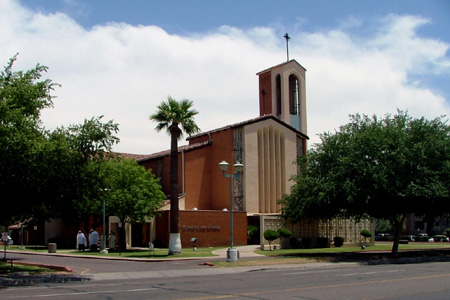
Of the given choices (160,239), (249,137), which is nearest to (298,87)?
(249,137)

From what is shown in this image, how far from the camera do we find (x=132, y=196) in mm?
37969

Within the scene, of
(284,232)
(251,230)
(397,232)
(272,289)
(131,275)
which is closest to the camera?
(272,289)

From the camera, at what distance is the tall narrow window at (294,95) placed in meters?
57.3

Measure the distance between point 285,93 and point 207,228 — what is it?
19605 millimetres

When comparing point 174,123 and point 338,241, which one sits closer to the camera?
point 174,123

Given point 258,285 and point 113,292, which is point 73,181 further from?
point 258,285

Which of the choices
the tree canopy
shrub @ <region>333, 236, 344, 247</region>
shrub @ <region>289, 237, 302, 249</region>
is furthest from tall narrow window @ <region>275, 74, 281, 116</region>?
the tree canopy

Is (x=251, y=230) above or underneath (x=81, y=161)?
underneath

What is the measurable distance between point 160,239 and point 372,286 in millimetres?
30082

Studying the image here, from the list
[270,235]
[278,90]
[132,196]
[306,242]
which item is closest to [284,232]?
[270,235]

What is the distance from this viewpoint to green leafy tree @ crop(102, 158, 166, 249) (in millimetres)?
37719

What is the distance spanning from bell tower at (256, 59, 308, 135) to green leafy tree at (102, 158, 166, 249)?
20.6m

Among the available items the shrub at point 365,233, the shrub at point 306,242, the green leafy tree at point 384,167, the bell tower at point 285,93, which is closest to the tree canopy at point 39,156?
the green leafy tree at point 384,167

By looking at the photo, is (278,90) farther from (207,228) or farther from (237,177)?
(207,228)
